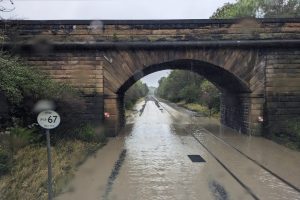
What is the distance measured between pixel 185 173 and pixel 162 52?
1004 cm

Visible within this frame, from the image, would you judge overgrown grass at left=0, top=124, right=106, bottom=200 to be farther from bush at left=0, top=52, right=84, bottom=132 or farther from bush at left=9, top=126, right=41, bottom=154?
bush at left=0, top=52, right=84, bottom=132

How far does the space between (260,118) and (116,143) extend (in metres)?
7.28

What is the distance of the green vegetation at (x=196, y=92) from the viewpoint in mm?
41219

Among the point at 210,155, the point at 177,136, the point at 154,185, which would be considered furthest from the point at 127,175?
the point at 177,136

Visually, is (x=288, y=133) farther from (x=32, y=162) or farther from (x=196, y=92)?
(x=196, y=92)

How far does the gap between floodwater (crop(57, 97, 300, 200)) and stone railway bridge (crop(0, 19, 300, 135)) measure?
110 inches

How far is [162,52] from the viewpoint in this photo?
20.8 meters

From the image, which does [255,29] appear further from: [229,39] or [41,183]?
[41,183]

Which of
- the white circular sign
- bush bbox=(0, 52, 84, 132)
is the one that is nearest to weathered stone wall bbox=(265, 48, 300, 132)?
bush bbox=(0, 52, 84, 132)

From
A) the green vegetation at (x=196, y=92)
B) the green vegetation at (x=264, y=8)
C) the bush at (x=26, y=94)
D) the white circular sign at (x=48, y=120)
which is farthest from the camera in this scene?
the green vegetation at (x=264, y=8)

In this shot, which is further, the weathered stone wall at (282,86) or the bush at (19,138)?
the weathered stone wall at (282,86)

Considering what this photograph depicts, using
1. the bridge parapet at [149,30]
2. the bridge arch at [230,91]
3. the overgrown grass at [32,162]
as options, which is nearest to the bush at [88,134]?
the overgrown grass at [32,162]

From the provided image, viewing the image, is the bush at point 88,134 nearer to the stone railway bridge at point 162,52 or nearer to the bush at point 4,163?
the stone railway bridge at point 162,52

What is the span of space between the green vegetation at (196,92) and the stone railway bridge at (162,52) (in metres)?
18.4
